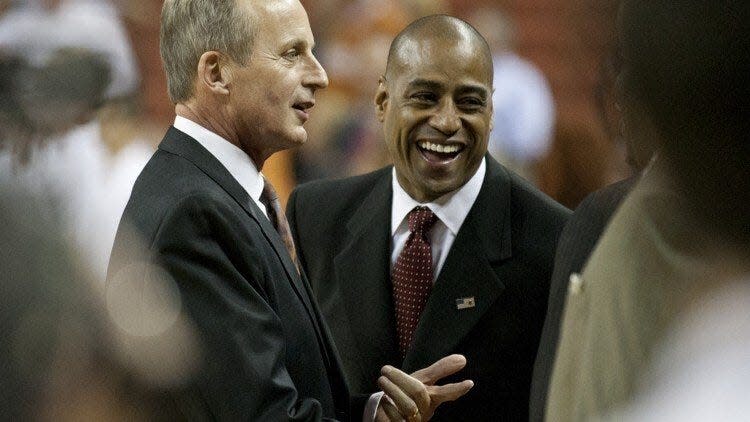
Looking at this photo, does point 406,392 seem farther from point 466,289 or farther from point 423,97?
point 423,97

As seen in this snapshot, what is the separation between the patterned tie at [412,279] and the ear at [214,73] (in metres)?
0.53

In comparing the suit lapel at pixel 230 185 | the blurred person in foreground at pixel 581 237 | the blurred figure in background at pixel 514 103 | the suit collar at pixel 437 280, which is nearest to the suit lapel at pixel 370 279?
the suit collar at pixel 437 280

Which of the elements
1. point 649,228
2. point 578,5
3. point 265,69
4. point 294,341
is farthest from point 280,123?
point 649,228

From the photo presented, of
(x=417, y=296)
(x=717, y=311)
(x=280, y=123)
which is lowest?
(x=417, y=296)

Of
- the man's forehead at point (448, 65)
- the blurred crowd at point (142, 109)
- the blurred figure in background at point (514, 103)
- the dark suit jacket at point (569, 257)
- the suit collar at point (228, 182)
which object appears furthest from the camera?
the blurred figure in background at point (514, 103)

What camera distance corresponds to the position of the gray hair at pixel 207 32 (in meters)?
1.67

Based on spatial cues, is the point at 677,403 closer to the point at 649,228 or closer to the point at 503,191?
the point at 649,228

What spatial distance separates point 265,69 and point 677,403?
117cm

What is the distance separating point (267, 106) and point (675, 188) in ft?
3.62

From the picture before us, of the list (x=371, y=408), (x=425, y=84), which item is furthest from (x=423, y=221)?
(x=371, y=408)

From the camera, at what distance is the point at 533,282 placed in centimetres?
192

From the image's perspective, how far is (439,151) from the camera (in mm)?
2039

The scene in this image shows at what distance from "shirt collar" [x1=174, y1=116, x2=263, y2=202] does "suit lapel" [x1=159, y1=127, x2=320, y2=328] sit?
0.02 meters

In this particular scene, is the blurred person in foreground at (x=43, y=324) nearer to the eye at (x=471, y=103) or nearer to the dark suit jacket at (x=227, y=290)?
the dark suit jacket at (x=227, y=290)
